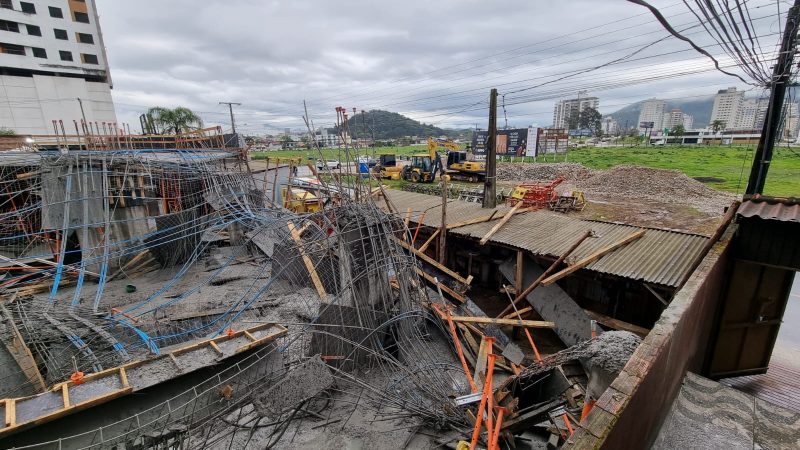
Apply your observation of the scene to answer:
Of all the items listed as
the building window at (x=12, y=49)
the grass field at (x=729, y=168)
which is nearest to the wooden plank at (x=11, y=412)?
the grass field at (x=729, y=168)

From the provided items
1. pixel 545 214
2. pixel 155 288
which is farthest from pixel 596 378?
pixel 155 288

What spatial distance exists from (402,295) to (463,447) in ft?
10.3

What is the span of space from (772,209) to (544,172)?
3179cm

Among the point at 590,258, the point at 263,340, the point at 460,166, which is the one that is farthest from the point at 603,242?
the point at 460,166

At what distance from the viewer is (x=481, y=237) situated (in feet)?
33.8

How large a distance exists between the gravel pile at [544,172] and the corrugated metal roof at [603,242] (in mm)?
24589

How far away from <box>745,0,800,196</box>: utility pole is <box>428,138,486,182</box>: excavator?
79.5 feet

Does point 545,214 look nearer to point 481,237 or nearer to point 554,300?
point 481,237

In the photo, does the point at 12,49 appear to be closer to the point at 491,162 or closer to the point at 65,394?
the point at 491,162

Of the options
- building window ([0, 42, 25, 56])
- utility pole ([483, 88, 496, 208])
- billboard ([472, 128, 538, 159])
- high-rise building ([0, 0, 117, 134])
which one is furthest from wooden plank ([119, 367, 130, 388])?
building window ([0, 42, 25, 56])

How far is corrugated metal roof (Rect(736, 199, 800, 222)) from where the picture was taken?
5.36m

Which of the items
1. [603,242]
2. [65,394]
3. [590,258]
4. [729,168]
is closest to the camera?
[65,394]

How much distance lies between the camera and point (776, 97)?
701 centimetres

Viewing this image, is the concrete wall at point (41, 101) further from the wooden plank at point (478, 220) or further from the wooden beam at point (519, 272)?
the wooden beam at point (519, 272)
